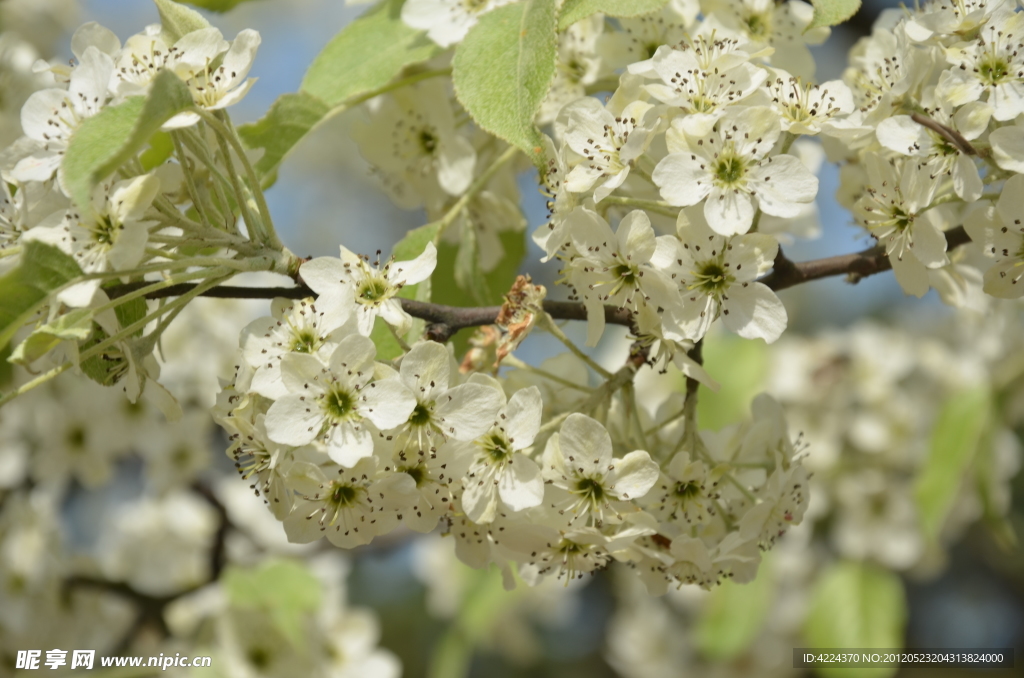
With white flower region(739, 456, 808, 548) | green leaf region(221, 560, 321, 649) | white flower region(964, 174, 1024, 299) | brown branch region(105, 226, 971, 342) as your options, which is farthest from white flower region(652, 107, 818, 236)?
green leaf region(221, 560, 321, 649)

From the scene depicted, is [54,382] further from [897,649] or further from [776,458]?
[897,649]

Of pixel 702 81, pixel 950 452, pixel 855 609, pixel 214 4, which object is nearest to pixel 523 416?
pixel 702 81

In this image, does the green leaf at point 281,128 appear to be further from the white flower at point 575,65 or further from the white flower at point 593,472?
the white flower at point 593,472

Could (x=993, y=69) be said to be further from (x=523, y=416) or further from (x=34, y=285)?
(x=34, y=285)

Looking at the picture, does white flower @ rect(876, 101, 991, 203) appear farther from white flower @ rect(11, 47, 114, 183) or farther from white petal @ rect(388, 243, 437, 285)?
white flower @ rect(11, 47, 114, 183)

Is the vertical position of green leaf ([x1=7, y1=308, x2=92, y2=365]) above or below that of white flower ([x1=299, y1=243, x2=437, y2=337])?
above
